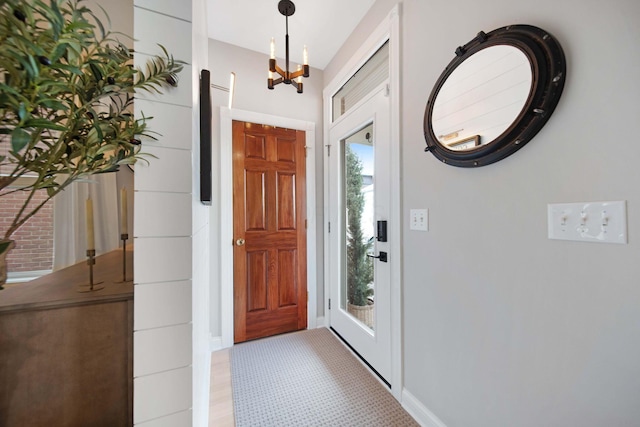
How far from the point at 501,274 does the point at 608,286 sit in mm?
294

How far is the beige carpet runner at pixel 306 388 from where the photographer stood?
4.56 ft

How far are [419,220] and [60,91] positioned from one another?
1443 millimetres

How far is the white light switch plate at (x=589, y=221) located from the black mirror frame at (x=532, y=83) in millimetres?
275

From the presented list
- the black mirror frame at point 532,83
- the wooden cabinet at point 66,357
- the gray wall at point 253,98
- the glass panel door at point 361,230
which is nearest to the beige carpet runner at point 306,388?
the glass panel door at point 361,230

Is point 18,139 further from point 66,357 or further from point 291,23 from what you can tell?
point 291,23

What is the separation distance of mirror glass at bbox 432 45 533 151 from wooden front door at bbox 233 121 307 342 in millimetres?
1486

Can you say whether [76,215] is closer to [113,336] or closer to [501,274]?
[113,336]

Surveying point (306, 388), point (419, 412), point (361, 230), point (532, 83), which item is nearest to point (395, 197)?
point (361, 230)

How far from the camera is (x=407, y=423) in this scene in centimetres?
135

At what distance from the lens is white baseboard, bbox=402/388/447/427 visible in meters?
1.28

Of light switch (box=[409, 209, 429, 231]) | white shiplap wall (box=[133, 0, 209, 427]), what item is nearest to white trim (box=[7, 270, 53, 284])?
white shiplap wall (box=[133, 0, 209, 427])

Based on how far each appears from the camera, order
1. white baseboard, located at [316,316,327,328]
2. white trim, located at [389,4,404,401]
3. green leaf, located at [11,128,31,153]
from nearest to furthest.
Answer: green leaf, located at [11,128,31,153], white trim, located at [389,4,404,401], white baseboard, located at [316,316,327,328]

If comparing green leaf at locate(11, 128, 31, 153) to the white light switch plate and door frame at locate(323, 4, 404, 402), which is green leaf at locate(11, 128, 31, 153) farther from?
door frame at locate(323, 4, 404, 402)

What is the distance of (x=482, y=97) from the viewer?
103cm
